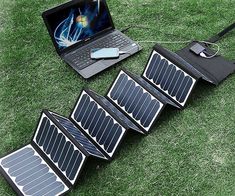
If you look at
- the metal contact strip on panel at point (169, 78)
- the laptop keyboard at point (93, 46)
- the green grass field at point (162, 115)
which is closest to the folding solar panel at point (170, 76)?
the metal contact strip on panel at point (169, 78)

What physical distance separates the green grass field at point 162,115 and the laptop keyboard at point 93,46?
4.7 inches

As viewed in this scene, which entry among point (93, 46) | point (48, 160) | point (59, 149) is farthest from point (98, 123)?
point (93, 46)

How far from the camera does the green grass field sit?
10.4 feet

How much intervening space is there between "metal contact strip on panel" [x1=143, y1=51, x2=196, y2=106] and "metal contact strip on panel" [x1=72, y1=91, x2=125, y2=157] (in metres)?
0.63

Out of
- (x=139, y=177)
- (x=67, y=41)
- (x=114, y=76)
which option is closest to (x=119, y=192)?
(x=139, y=177)

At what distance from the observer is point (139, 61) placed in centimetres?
413

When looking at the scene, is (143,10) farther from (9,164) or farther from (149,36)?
(9,164)

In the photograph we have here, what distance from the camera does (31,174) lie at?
316 cm

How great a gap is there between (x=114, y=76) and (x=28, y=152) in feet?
3.71

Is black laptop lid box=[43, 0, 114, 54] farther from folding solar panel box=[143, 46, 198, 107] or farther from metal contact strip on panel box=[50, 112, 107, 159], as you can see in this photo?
metal contact strip on panel box=[50, 112, 107, 159]

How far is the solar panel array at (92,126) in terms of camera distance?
312cm

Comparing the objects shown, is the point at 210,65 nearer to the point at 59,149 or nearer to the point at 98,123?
the point at 98,123

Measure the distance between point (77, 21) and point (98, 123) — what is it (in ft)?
3.83

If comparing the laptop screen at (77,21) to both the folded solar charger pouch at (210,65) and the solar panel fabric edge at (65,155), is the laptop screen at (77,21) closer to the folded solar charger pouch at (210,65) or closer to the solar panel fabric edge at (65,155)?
the folded solar charger pouch at (210,65)
